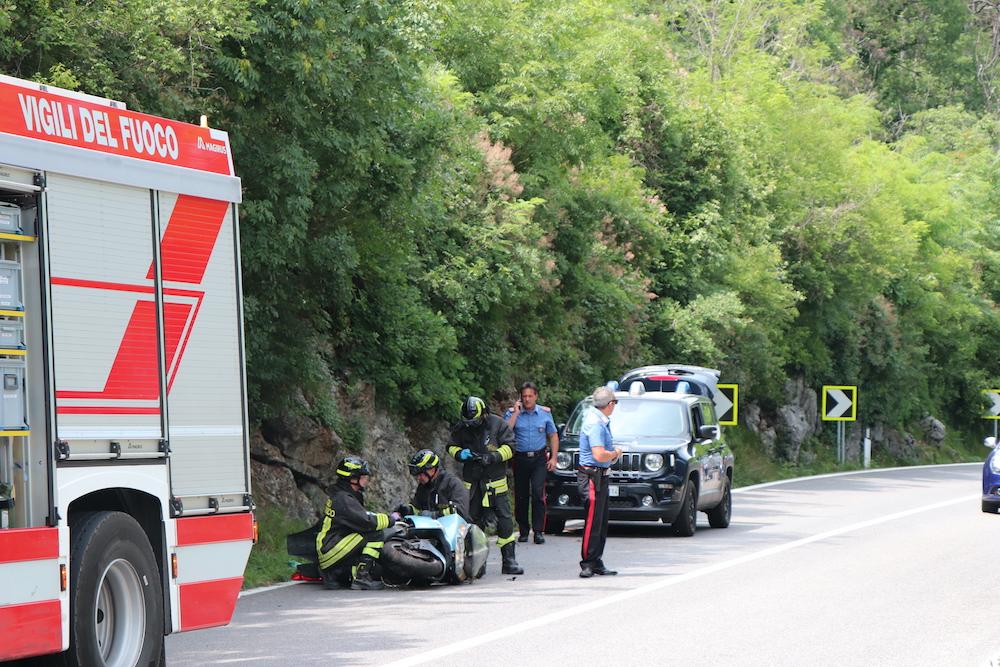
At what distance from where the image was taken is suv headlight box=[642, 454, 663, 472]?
19641 mm

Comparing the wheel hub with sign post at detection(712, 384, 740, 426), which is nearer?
the wheel hub

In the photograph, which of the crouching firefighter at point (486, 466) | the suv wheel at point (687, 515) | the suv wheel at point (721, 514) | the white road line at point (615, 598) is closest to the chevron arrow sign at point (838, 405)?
the white road line at point (615, 598)

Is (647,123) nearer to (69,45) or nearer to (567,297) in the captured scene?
(567,297)

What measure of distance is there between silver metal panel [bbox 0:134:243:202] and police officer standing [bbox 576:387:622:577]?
577cm

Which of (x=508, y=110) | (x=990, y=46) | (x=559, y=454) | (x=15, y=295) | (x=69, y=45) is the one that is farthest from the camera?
(x=990, y=46)

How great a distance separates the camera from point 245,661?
9.96 m

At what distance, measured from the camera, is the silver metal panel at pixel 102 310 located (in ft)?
27.2

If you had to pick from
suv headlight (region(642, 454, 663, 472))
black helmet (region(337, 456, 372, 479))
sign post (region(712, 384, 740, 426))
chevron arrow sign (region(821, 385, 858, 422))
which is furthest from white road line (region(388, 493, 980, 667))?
chevron arrow sign (region(821, 385, 858, 422))

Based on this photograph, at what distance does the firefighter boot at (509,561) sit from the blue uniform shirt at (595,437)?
108cm

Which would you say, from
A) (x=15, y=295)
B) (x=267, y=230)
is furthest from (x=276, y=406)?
(x=15, y=295)

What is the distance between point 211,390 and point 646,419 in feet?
38.3

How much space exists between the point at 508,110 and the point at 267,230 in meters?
13.3

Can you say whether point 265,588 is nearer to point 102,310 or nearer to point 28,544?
point 102,310

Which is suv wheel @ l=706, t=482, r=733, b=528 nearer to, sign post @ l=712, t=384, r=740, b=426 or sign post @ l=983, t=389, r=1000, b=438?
sign post @ l=712, t=384, r=740, b=426
